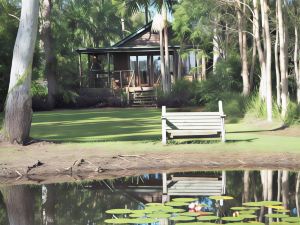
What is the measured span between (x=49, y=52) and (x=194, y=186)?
28.9 metres

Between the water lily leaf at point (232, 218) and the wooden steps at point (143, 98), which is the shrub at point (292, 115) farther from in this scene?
the wooden steps at point (143, 98)

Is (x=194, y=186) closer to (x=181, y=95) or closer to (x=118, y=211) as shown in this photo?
(x=118, y=211)

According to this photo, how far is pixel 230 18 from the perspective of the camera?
27.0 metres

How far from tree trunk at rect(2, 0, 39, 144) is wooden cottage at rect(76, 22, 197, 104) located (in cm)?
2529

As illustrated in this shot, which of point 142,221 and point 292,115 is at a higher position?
point 292,115

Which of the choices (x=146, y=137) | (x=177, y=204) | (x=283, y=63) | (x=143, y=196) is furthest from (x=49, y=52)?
(x=177, y=204)

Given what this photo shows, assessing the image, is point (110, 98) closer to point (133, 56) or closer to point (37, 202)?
point (133, 56)

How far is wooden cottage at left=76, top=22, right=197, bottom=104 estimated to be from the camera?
41875mm

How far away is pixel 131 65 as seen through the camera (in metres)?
44.3

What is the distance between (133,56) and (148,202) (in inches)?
1367

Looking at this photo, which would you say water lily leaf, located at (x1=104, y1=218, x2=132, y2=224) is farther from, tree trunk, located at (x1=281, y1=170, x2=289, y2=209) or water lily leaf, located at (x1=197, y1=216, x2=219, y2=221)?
tree trunk, located at (x1=281, y1=170, x2=289, y2=209)

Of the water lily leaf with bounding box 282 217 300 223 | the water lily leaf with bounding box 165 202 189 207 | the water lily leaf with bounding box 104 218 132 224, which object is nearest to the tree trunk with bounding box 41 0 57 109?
the water lily leaf with bounding box 165 202 189 207

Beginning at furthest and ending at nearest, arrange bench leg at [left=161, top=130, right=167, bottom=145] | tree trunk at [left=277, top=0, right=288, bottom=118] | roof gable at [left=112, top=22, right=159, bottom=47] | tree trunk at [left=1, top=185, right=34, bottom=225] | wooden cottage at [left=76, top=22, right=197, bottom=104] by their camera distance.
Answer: roof gable at [left=112, top=22, right=159, bottom=47] → wooden cottage at [left=76, top=22, right=197, bottom=104] → tree trunk at [left=277, top=0, right=288, bottom=118] → bench leg at [left=161, top=130, right=167, bottom=145] → tree trunk at [left=1, top=185, right=34, bottom=225]

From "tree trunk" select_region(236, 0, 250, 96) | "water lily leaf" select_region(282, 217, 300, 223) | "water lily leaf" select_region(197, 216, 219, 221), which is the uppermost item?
"tree trunk" select_region(236, 0, 250, 96)
